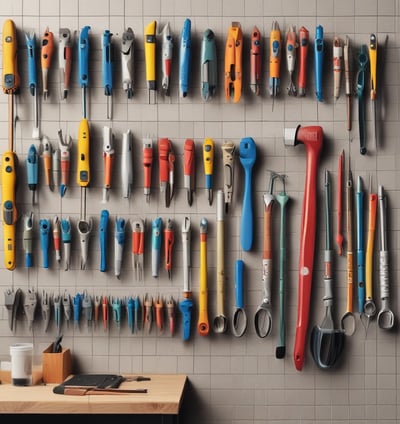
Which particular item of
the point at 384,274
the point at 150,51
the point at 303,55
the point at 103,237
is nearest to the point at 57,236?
the point at 103,237

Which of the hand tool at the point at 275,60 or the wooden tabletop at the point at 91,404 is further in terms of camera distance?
the hand tool at the point at 275,60

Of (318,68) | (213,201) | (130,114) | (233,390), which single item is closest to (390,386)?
(233,390)

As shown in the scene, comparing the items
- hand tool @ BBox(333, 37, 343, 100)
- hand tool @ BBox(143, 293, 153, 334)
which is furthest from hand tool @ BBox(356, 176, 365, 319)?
hand tool @ BBox(143, 293, 153, 334)

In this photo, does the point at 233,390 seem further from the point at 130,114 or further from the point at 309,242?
the point at 130,114

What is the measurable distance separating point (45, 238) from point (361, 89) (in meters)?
1.43

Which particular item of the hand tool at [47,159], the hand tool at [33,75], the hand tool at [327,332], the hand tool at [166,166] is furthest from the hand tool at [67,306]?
the hand tool at [327,332]

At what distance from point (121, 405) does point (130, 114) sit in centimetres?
119

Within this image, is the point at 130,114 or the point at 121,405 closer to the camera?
the point at 121,405

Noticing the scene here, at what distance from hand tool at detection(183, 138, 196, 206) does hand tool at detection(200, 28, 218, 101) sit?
22 centimetres

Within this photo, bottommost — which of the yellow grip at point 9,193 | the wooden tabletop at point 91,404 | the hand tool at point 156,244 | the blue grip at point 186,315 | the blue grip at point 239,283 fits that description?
the wooden tabletop at point 91,404

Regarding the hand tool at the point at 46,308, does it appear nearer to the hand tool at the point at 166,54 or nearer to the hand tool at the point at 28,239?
the hand tool at the point at 28,239

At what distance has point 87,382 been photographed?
3049 mm

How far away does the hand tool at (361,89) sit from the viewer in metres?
3.26

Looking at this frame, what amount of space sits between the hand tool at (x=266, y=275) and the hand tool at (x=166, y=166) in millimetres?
394
